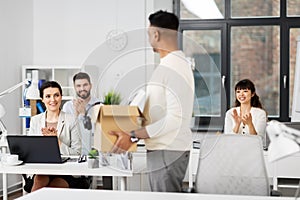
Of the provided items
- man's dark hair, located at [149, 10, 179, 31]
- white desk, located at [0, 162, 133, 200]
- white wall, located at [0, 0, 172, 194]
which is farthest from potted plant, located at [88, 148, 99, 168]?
white wall, located at [0, 0, 172, 194]

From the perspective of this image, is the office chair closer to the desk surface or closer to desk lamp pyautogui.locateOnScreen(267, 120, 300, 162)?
the desk surface

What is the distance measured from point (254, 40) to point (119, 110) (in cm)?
437

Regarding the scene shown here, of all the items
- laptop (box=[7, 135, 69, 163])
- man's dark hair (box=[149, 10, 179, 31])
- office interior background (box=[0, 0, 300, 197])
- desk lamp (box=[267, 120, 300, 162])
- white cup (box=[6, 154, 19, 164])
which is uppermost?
office interior background (box=[0, 0, 300, 197])

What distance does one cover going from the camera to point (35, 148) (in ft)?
12.3

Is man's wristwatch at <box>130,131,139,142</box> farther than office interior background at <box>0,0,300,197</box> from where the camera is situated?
No

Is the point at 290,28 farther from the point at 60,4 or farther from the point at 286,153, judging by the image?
the point at 286,153

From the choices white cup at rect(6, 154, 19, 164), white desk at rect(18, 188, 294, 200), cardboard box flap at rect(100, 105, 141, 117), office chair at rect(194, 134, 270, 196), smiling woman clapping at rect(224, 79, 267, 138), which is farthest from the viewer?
smiling woman clapping at rect(224, 79, 267, 138)

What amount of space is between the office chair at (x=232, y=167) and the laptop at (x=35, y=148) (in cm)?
109

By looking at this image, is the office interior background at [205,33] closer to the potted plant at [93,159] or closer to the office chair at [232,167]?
the potted plant at [93,159]

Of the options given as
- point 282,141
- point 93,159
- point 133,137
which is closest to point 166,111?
point 133,137

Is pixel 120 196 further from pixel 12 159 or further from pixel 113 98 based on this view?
pixel 12 159

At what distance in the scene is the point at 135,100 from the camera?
2.36m

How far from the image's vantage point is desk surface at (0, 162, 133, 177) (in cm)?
353

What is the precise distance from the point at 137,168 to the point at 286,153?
80.0 inches
